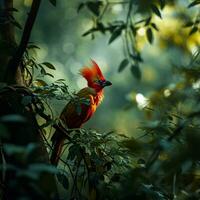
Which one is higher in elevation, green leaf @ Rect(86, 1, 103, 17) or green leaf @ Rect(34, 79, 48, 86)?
green leaf @ Rect(86, 1, 103, 17)

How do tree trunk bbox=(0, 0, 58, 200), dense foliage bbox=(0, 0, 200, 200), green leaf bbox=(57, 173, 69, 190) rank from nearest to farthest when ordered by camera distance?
dense foliage bbox=(0, 0, 200, 200) < tree trunk bbox=(0, 0, 58, 200) < green leaf bbox=(57, 173, 69, 190)

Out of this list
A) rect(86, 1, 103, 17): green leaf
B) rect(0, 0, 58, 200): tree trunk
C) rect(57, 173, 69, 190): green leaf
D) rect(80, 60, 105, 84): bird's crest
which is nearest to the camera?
rect(0, 0, 58, 200): tree trunk

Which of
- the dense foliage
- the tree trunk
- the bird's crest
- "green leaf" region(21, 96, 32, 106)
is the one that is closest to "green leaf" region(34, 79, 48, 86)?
the dense foliage

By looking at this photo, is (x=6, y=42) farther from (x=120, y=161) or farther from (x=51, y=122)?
(x=120, y=161)

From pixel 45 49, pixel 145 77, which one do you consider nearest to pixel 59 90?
pixel 145 77

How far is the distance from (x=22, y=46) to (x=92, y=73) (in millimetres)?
2455

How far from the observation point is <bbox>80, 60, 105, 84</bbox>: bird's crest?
14.8 ft

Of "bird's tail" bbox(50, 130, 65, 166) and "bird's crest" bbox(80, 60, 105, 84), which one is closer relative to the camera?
"bird's tail" bbox(50, 130, 65, 166)

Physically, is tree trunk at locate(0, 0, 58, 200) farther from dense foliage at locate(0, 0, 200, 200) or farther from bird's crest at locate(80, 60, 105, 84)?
bird's crest at locate(80, 60, 105, 84)

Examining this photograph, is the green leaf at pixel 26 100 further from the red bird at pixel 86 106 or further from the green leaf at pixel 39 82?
the red bird at pixel 86 106

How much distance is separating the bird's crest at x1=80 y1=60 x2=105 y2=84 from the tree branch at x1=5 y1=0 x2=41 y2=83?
2271 millimetres

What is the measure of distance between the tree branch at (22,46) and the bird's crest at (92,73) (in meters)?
2.27

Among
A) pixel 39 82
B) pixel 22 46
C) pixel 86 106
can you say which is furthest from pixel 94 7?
pixel 86 106

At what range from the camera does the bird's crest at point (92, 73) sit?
14.8 feet
